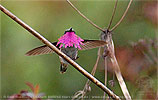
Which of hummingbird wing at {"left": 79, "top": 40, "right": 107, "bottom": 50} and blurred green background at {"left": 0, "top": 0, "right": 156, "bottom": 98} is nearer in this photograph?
hummingbird wing at {"left": 79, "top": 40, "right": 107, "bottom": 50}

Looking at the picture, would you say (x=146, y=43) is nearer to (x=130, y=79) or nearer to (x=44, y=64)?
(x=130, y=79)

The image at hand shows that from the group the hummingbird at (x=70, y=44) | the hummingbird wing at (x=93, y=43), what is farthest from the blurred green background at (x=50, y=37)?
the hummingbird wing at (x=93, y=43)

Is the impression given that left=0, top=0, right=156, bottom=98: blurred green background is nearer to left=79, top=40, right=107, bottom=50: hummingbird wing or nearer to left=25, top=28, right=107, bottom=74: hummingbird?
left=25, top=28, right=107, bottom=74: hummingbird

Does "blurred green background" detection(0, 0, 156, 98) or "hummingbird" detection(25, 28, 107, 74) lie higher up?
"blurred green background" detection(0, 0, 156, 98)

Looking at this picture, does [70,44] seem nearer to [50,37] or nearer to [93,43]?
[93,43]

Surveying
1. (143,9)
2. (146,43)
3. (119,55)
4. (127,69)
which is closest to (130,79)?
(127,69)

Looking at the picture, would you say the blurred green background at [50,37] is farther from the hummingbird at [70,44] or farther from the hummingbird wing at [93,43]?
the hummingbird wing at [93,43]

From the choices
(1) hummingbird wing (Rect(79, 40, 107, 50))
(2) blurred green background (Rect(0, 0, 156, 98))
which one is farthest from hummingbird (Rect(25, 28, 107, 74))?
(2) blurred green background (Rect(0, 0, 156, 98))

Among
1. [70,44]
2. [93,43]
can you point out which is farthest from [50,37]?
[70,44]
